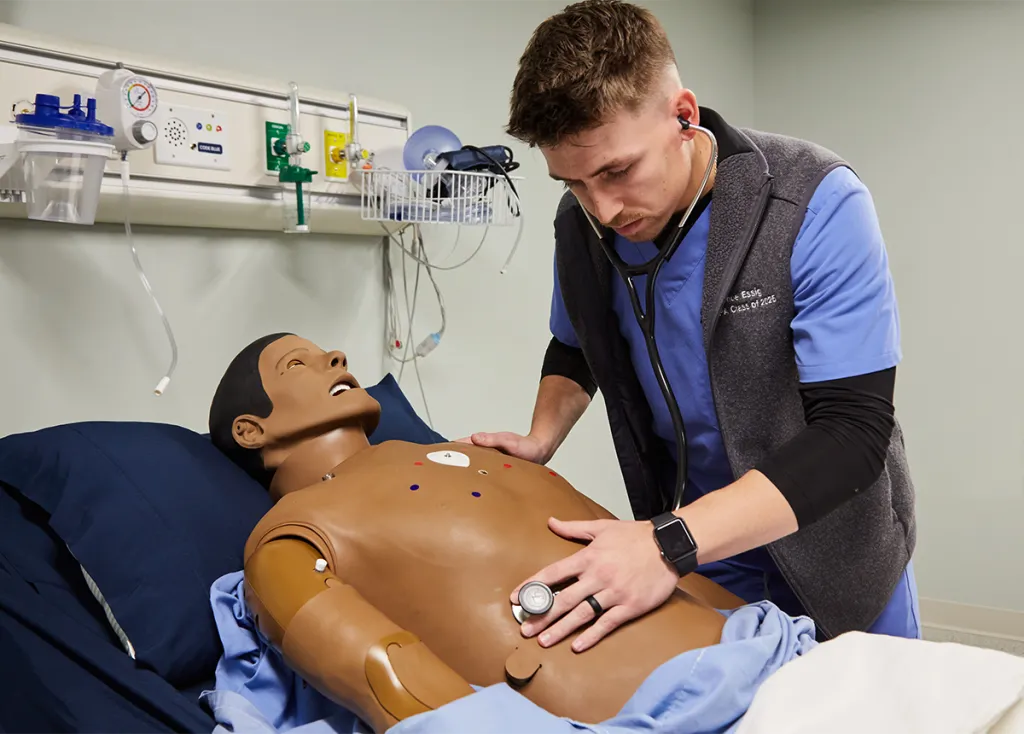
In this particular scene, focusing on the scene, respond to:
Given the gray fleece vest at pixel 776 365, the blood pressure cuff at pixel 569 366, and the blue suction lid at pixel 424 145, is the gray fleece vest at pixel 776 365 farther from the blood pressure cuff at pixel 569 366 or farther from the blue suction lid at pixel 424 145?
the blue suction lid at pixel 424 145

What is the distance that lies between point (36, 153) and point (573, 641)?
42.3 inches

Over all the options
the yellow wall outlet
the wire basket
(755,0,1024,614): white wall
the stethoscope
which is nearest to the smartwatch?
the stethoscope

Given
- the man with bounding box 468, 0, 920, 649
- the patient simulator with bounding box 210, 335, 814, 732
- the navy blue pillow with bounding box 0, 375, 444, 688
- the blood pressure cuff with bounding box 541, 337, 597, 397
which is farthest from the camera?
the blood pressure cuff with bounding box 541, 337, 597, 397

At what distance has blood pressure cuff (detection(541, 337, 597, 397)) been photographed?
176 cm

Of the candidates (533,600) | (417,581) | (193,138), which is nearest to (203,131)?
(193,138)

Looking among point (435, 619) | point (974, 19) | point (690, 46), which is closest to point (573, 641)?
point (435, 619)

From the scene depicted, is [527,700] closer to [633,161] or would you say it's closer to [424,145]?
[633,161]

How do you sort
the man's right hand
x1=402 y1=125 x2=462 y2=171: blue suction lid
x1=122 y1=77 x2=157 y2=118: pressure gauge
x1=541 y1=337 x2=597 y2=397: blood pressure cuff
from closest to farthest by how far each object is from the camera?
x1=122 y1=77 x2=157 y2=118: pressure gauge < the man's right hand < x1=541 y1=337 x2=597 y2=397: blood pressure cuff < x1=402 y1=125 x2=462 y2=171: blue suction lid

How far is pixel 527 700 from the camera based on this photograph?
3.27ft

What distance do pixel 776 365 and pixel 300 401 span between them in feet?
2.52

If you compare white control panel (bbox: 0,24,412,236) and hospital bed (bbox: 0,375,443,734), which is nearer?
hospital bed (bbox: 0,375,443,734)

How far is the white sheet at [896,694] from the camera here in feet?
2.95

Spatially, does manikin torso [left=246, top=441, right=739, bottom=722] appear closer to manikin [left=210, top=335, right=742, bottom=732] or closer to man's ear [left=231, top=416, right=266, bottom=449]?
manikin [left=210, top=335, right=742, bottom=732]

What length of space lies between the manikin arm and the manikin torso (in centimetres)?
8
